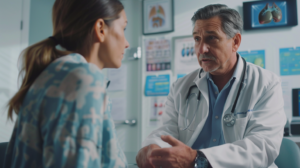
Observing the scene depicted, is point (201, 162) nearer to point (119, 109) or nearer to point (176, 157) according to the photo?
point (176, 157)

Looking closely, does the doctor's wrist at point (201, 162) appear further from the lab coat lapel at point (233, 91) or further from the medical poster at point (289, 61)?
the medical poster at point (289, 61)

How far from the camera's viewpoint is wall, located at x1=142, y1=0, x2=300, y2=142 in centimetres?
217

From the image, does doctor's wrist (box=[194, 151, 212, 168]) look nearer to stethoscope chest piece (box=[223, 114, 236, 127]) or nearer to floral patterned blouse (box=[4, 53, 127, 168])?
stethoscope chest piece (box=[223, 114, 236, 127])

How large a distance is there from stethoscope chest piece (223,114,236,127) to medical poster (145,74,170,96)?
1.19 m

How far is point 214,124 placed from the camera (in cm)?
137

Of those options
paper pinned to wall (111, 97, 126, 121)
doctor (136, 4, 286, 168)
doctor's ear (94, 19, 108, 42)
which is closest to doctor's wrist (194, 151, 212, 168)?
doctor (136, 4, 286, 168)

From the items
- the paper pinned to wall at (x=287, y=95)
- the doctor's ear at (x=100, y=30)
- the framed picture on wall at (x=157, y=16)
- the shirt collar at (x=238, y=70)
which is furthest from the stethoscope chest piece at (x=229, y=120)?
→ the framed picture on wall at (x=157, y=16)

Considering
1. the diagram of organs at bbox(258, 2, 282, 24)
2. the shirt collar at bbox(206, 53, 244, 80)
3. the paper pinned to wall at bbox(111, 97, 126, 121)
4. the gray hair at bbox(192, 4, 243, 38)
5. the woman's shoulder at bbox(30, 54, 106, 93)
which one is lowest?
the paper pinned to wall at bbox(111, 97, 126, 121)

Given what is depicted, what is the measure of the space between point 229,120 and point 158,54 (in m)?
1.39

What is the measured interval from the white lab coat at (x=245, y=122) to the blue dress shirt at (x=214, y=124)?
4 centimetres

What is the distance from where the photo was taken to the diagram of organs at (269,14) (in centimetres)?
221

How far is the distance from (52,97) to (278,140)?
1078 mm

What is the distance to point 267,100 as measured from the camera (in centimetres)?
130

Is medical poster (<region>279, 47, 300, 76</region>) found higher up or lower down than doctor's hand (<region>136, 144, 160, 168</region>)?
higher up
